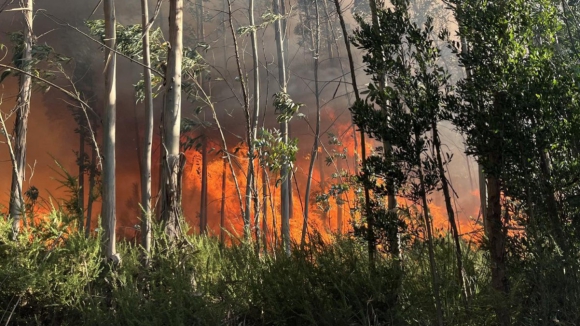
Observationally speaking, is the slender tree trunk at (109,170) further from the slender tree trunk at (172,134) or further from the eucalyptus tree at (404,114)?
the eucalyptus tree at (404,114)

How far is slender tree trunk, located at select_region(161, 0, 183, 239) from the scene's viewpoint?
4477 mm

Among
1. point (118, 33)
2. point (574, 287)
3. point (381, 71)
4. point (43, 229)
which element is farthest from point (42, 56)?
point (574, 287)

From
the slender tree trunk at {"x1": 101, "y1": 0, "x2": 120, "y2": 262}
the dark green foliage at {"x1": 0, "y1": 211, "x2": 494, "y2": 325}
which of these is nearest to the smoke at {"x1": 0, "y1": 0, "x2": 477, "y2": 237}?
the slender tree trunk at {"x1": 101, "y1": 0, "x2": 120, "y2": 262}

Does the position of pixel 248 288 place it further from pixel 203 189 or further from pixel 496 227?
pixel 203 189

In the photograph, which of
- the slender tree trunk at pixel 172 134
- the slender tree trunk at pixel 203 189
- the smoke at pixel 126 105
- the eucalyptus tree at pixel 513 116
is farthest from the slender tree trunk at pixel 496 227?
the slender tree trunk at pixel 203 189

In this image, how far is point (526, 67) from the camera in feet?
10.2

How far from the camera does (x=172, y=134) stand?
477 cm

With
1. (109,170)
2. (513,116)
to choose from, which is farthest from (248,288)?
(109,170)

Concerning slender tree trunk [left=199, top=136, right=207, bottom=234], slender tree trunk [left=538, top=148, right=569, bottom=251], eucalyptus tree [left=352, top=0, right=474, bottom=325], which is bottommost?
slender tree trunk [left=538, top=148, right=569, bottom=251]

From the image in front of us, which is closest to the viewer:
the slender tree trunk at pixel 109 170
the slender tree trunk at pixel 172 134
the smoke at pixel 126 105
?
the slender tree trunk at pixel 172 134

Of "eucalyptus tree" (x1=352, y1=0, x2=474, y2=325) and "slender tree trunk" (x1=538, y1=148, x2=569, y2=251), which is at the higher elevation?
"eucalyptus tree" (x1=352, y1=0, x2=474, y2=325)

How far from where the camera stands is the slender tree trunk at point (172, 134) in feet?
14.7

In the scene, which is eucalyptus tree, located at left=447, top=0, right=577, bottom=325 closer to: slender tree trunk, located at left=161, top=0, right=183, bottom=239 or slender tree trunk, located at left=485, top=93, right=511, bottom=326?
slender tree trunk, located at left=485, top=93, right=511, bottom=326

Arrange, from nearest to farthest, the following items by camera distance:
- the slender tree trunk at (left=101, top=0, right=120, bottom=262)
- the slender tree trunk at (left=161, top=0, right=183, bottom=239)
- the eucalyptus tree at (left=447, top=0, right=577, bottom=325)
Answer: the eucalyptus tree at (left=447, top=0, right=577, bottom=325)
the slender tree trunk at (left=161, top=0, right=183, bottom=239)
the slender tree trunk at (left=101, top=0, right=120, bottom=262)
